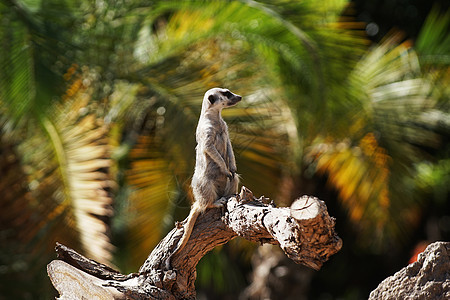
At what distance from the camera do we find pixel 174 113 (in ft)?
20.1

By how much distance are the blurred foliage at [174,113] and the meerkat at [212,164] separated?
2462mm

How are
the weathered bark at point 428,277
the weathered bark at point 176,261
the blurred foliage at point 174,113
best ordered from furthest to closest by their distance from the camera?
the blurred foliage at point 174,113
the weathered bark at point 176,261
the weathered bark at point 428,277

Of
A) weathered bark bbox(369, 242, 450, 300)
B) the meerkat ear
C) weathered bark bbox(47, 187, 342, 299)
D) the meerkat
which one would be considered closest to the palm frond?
weathered bark bbox(47, 187, 342, 299)

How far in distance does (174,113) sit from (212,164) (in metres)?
2.80

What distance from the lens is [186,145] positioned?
19.5 ft

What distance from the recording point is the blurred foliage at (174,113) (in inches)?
232

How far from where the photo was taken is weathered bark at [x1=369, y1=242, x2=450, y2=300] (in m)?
2.87

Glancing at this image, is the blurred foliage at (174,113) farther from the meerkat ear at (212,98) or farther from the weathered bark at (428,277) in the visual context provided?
the weathered bark at (428,277)

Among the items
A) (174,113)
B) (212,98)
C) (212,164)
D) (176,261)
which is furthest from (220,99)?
(174,113)

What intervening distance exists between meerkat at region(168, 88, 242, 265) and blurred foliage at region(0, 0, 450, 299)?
246cm

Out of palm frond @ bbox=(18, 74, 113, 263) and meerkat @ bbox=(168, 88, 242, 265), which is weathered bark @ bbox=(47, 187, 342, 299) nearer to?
meerkat @ bbox=(168, 88, 242, 265)

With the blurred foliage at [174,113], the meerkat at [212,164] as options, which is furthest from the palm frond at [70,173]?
the meerkat at [212,164]

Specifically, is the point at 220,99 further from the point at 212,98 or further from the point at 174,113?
the point at 174,113

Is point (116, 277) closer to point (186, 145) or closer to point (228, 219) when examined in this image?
point (228, 219)
